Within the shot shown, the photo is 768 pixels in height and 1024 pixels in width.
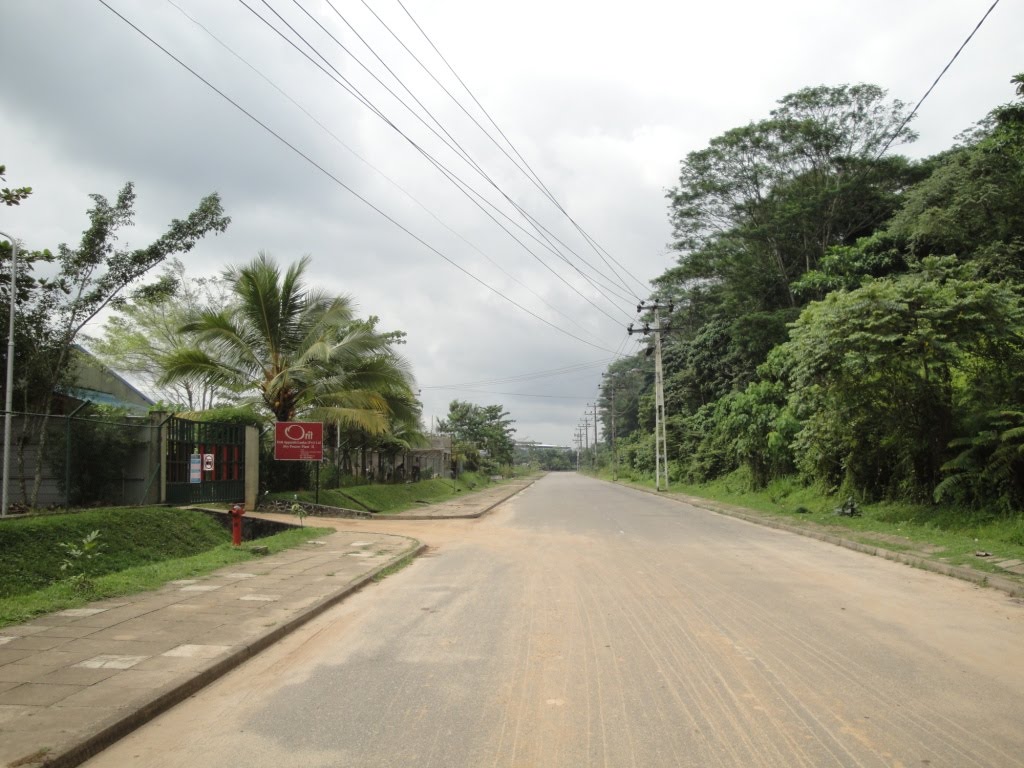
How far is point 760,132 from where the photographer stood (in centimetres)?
3147

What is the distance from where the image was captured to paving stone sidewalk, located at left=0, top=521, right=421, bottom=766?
13.0 ft

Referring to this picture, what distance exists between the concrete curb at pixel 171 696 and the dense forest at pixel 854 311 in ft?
36.2

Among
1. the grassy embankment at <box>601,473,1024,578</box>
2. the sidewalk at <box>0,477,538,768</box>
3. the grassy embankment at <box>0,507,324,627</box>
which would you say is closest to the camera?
the sidewalk at <box>0,477,538,768</box>

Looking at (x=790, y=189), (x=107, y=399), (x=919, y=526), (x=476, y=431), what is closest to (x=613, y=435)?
(x=476, y=431)

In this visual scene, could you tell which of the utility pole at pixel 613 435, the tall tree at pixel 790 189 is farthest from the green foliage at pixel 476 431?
the tall tree at pixel 790 189

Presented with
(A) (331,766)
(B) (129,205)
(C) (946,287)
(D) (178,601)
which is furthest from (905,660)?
(B) (129,205)

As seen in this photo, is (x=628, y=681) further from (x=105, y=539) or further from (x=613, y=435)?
(x=613, y=435)

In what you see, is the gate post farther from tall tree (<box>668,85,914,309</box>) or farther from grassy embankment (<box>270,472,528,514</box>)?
tall tree (<box>668,85,914,309</box>)

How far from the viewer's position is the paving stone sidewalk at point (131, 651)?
13.0ft

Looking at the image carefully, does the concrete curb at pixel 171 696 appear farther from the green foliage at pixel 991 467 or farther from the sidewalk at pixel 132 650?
the green foliage at pixel 991 467

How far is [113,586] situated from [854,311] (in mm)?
12971

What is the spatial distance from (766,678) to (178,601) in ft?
19.4

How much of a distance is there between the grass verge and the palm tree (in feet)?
26.7

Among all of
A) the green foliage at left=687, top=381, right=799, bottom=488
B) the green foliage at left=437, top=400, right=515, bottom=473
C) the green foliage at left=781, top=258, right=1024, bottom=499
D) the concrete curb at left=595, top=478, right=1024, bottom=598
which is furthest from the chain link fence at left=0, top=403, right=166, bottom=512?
the green foliage at left=437, top=400, right=515, bottom=473
